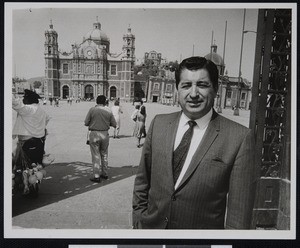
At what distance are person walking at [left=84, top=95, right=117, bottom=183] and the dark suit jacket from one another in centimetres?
80

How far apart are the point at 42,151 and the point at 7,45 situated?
724mm

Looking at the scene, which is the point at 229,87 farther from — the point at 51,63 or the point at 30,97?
the point at 30,97

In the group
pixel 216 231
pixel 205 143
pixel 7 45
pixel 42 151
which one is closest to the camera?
pixel 205 143

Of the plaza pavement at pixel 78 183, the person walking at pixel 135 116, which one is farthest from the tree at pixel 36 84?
the person walking at pixel 135 116

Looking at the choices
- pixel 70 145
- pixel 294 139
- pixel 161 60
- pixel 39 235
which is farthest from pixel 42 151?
pixel 294 139

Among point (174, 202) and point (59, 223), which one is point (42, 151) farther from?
point (174, 202)

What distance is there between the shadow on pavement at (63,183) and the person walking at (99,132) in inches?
3.5

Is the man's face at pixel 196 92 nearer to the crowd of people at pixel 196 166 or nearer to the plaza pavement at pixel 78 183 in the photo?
the crowd of people at pixel 196 166

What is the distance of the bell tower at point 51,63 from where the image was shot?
71.9 inches

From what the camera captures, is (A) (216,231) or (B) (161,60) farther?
(B) (161,60)

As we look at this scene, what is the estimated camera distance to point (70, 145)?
2.02 meters

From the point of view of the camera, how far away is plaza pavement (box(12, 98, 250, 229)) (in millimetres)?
1802

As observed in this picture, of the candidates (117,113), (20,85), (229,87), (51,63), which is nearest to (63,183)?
(117,113)

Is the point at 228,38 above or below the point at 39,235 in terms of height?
above
